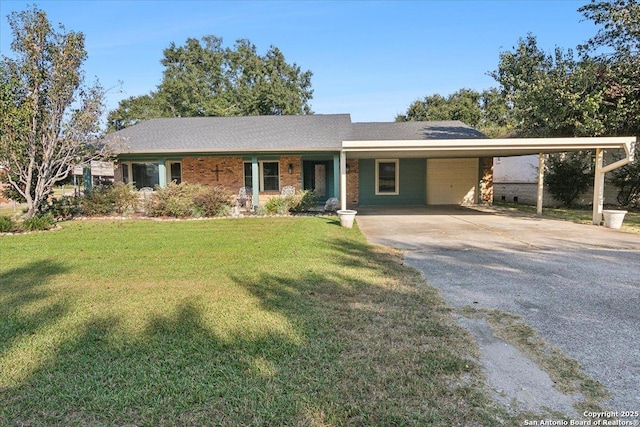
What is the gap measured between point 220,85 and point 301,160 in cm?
2203

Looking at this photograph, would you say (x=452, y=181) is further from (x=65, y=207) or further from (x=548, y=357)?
(x=548, y=357)

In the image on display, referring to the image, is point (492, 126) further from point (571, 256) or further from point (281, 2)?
point (571, 256)

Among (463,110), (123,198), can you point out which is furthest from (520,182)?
(123,198)

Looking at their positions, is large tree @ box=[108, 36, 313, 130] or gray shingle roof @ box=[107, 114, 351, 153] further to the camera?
large tree @ box=[108, 36, 313, 130]

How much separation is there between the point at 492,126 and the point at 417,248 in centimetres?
3546

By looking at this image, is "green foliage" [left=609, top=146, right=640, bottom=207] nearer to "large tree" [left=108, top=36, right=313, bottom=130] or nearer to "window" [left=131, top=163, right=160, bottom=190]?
"window" [left=131, top=163, right=160, bottom=190]

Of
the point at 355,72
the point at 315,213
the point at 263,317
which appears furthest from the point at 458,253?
the point at 355,72

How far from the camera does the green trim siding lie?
16797mm

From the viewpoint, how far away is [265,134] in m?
15.5

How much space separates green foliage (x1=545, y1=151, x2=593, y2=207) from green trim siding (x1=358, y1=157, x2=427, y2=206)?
18.0ft

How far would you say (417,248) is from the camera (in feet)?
26.0

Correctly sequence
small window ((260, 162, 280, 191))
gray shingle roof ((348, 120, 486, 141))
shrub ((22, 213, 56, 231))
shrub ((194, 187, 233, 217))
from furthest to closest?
small window ((260, 162, 280, 191)) → gray shingle roof ((348, 120, 486, 141)) → shrub ((194, 187, 233, 217)) → shrub ((22, 213, 56, 231))

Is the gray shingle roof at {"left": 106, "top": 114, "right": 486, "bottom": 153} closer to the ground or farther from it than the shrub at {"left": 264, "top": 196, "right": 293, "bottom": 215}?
farther from it

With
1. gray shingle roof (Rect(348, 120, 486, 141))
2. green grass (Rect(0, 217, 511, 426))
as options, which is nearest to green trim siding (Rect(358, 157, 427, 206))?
gray shingle roof (Rect(348, 120, 486, 141))
